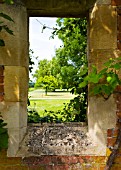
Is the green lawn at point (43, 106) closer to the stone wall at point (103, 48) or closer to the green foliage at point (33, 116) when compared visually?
the green foliage at point (33, 116)

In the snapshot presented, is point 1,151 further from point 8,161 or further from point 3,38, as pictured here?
point 3,38

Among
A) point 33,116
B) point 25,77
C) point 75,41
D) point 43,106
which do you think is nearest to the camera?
point 25,77

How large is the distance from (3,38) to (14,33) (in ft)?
0.31

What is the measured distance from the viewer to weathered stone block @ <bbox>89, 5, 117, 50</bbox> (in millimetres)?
2334

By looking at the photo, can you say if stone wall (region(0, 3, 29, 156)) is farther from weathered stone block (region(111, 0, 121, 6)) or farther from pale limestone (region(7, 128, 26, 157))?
weathered stone block (region(111, 0, 121, 6))

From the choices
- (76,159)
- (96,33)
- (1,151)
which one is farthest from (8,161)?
(96,33)

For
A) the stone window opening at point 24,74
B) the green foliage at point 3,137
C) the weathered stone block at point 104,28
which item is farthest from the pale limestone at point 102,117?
the green foliage at point 3,137

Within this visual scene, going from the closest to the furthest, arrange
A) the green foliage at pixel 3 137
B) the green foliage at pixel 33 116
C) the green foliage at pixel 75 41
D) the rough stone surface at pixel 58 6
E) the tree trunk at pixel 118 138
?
the green foliage at pixel 3 137, the tree trunk at pixel 118 138, the rough stone surface at pixel 58 6, the green foliage at pixel 33 116, the green foliage at pixel 75 41

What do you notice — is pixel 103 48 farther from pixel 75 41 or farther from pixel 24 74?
pixel 75 41

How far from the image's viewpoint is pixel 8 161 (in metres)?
2.31

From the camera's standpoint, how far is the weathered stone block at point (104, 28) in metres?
2.33

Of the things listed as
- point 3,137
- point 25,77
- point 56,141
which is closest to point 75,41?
point 25,77

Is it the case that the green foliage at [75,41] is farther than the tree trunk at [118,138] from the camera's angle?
Yes

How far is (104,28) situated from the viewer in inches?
92.0
